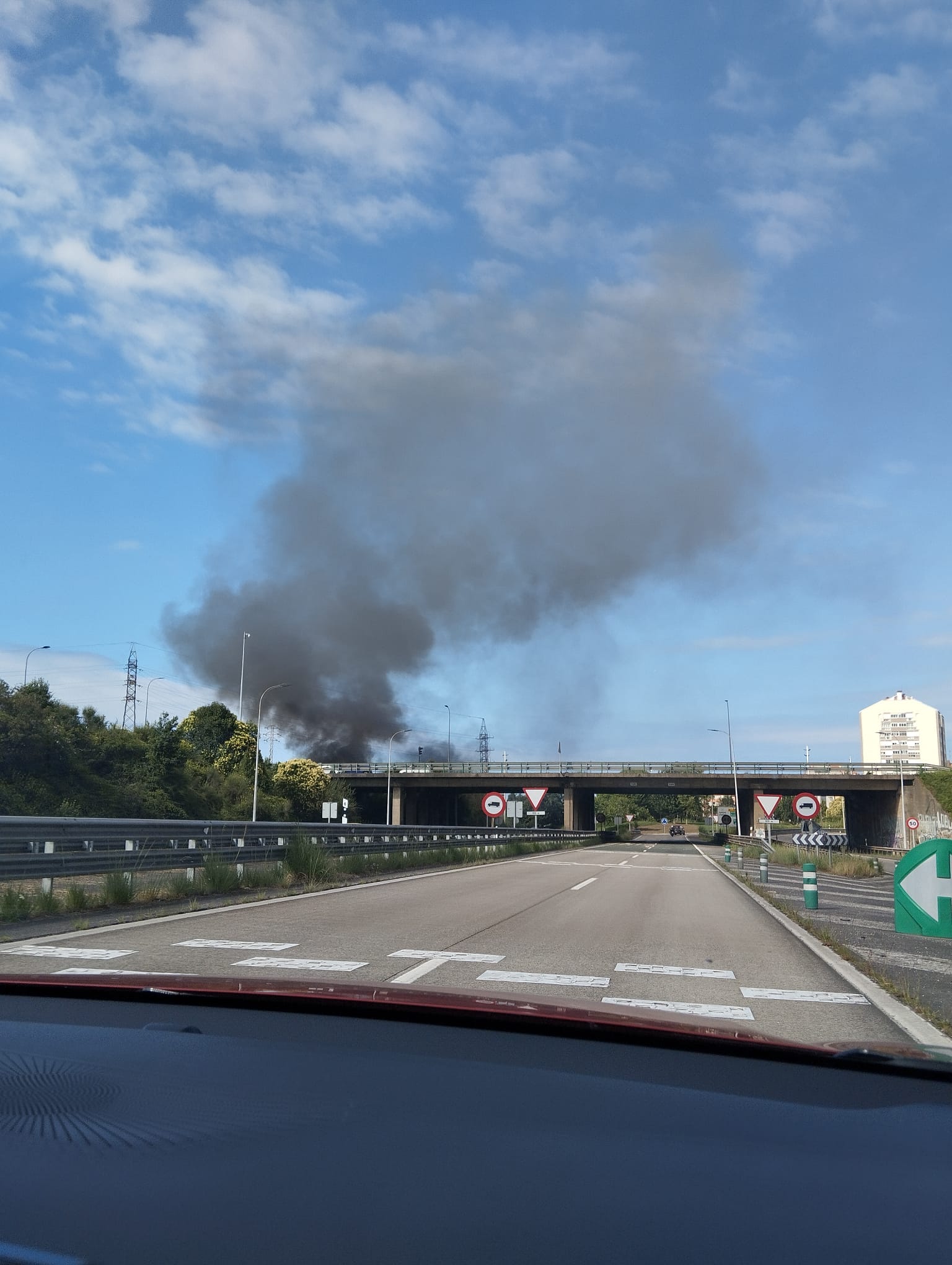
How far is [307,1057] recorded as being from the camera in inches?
111

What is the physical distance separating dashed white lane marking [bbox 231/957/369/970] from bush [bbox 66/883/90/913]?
4.99 metres

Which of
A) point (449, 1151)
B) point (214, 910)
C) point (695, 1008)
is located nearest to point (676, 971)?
point (695, 1008)

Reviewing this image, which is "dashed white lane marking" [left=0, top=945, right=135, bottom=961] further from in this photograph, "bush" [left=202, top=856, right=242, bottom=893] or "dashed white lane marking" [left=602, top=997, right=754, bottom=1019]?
"bush" [left=202, top=856, right=242, bottom=893]

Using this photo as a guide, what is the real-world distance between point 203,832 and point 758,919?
10514 mm

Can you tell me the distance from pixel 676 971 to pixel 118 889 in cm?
810

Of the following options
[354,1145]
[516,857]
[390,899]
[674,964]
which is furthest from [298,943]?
[516,857]

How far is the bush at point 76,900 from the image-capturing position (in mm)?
13156

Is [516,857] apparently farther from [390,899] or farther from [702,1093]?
[702,1093]

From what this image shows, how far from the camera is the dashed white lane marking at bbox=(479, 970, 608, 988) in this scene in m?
8.62

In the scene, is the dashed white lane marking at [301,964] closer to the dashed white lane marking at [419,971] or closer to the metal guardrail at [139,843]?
the dashed white lane marking at [419,971]

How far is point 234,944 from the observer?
10.4 meters

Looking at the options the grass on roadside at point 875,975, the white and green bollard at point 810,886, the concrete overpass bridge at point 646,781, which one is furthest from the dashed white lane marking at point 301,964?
the concrete overpass bridge at point 646,781

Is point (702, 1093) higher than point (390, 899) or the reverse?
higher

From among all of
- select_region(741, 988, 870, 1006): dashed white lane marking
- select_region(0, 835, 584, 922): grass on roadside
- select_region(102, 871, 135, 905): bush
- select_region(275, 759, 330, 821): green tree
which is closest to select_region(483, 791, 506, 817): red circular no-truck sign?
select_region(0, 835, 584, 922): grass on roadside
